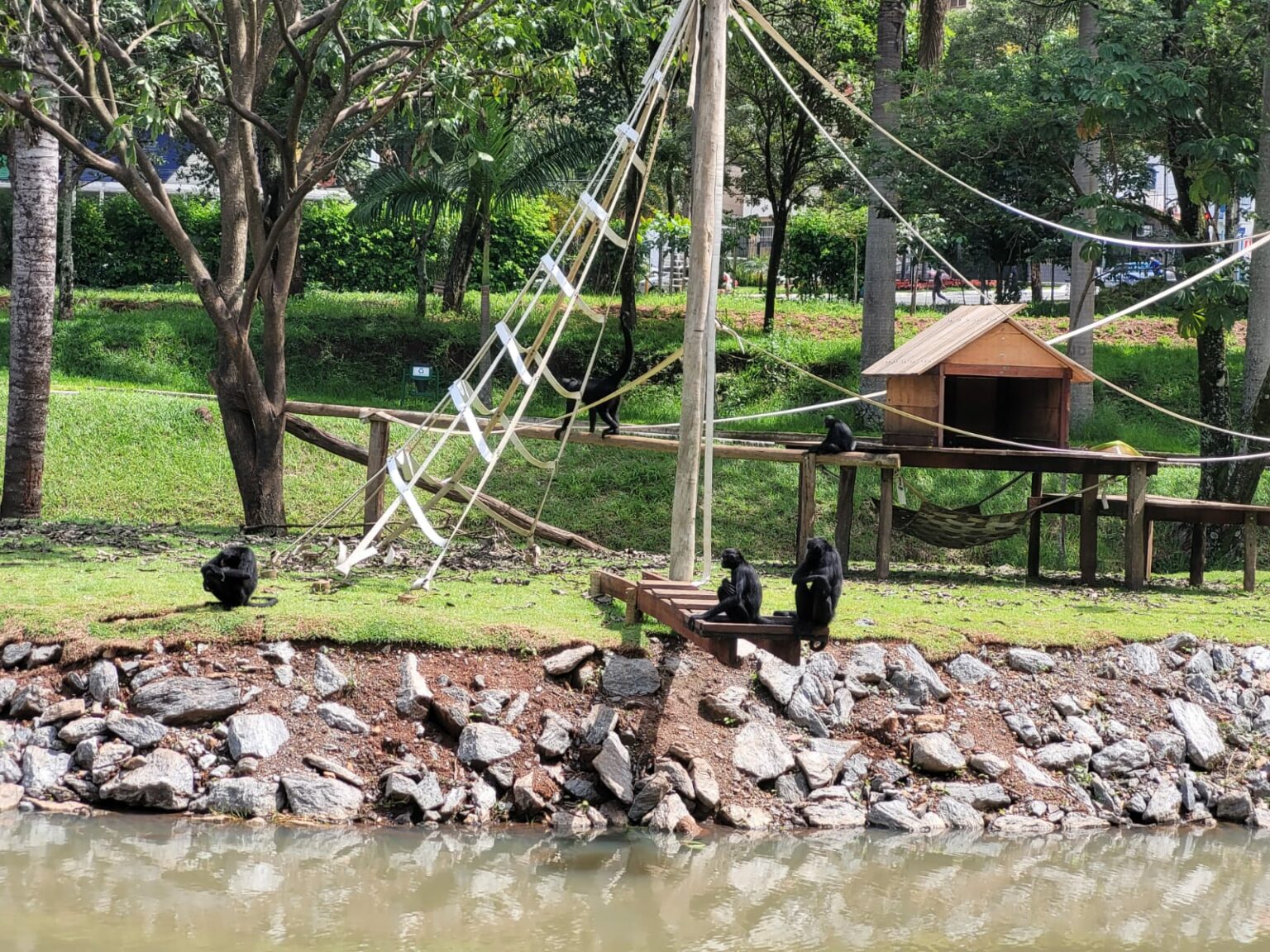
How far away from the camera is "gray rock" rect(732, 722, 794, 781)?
9.75 metres

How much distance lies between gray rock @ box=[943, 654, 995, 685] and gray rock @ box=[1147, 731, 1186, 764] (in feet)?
4.28

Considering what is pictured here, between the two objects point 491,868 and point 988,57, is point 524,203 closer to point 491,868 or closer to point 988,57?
point 988,57

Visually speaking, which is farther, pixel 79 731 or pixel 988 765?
pixel 988 765

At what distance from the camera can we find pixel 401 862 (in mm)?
8367

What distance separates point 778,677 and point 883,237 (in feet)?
41.1

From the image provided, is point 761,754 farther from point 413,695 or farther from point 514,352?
point 514,352

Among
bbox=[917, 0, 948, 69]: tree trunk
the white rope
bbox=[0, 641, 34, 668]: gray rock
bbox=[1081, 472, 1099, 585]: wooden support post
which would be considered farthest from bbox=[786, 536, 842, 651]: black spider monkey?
bbox=[917, 0, 948, 69]: tree trunk

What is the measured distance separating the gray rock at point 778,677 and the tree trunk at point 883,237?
11.7 m

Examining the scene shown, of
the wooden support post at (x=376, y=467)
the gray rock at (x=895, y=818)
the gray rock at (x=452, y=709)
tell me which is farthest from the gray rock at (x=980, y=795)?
the wooden support post at (x=376, y=467)

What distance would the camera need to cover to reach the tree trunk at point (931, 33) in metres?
20.6

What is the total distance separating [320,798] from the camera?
8961 mm

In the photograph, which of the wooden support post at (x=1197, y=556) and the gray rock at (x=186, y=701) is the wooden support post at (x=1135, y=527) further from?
the gray rock at (x=186, y=701)

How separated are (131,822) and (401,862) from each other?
1782 millimetres

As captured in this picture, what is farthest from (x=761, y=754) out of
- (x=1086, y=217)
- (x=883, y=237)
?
(x=883, y=237)
